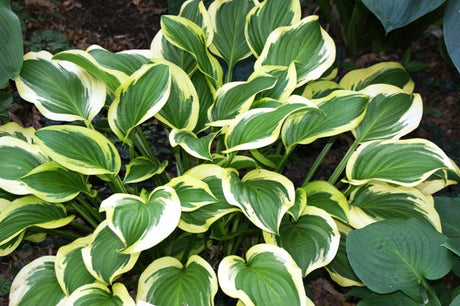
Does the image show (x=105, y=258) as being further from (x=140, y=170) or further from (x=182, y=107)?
(x=182, y=107)

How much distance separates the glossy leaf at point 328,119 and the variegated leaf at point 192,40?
31 cm

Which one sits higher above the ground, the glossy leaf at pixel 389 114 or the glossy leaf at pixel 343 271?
the glossy leaf at pixel 389 114

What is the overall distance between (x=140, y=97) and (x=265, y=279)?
64 centimetres

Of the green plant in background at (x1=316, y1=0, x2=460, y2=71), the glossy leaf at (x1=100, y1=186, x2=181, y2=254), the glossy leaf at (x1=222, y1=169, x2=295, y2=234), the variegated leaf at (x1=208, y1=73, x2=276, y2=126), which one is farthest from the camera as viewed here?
the green plant in background at (x1=316, y1=0, x2=460, y2=71)

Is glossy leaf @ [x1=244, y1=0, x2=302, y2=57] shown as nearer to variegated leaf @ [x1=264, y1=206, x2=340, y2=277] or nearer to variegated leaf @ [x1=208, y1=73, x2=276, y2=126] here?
variegated leaf @ [x1=208, y1=73, x2=276, y2=126]

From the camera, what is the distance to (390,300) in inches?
62.5

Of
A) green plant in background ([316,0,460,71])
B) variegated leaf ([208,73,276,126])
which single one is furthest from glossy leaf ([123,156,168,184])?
green plant in background ([316,0,460,71])

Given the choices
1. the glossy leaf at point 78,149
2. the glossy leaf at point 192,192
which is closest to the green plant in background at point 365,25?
the glossy leaf at point 192,192

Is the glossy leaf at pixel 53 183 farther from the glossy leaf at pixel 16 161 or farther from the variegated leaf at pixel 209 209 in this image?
the variegated leaf at pixel 209 209

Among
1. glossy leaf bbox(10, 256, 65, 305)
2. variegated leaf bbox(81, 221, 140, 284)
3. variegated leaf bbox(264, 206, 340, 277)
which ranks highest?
variegated leaf bbox(81, 221, 140, 284)

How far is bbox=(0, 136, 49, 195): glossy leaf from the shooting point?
156 cm

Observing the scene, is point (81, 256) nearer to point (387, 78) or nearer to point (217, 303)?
point (217, 303)

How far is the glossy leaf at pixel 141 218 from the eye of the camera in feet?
4.42

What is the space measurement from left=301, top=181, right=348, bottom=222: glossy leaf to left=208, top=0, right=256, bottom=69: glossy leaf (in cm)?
57
